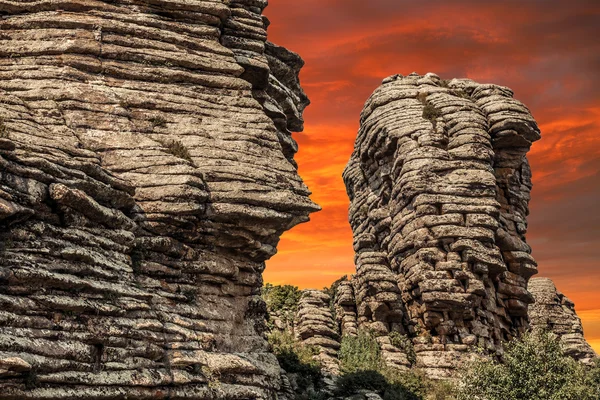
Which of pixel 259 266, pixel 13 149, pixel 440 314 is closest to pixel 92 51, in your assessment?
pixel 13 149

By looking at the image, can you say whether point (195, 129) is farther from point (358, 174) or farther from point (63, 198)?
point (358, 174)

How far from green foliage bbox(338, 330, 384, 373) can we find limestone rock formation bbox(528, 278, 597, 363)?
35.6m

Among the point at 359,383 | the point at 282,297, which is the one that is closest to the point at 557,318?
the point at 282,297

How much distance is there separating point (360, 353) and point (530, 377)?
18.6 m

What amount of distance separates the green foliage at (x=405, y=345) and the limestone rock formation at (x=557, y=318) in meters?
35.2

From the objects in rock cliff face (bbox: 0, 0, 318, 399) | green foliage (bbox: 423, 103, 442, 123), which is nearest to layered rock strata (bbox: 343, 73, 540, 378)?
green foliage (bbox: 423, 103, 442, 123)

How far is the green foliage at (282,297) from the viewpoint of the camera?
66438mm

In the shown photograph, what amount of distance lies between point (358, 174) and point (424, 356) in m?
22.9

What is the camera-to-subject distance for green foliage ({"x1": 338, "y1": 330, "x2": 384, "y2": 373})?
174 ft

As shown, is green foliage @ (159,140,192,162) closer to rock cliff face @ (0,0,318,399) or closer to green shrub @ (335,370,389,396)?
rock cliff face @ (0,0,318,399)

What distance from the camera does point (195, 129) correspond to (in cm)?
3131

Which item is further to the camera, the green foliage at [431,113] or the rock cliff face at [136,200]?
the green foliage at [431,113]

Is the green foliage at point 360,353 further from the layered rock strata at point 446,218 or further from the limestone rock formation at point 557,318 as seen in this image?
the limestone rock formation at point 557,318

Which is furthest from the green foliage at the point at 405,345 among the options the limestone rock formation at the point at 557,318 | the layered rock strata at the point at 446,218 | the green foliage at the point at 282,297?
the limestone rock formation at the point at 557,318
